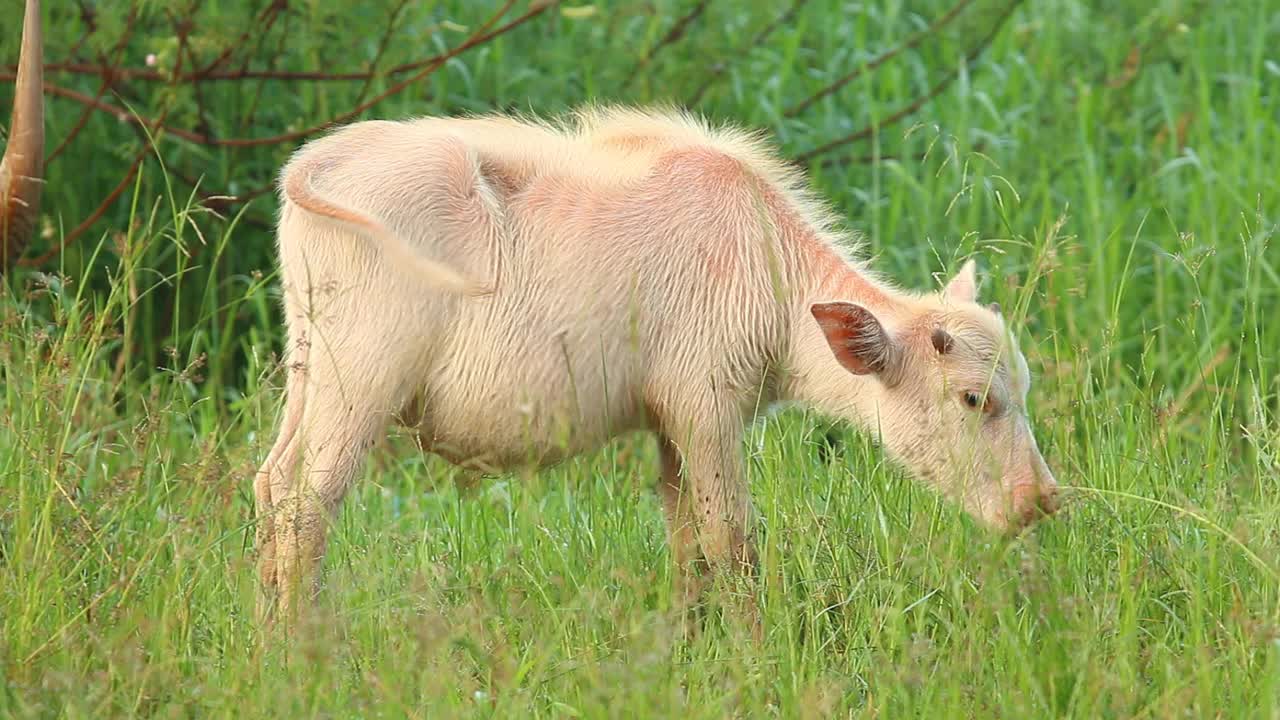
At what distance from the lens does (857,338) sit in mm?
4504

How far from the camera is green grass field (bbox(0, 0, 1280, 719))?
12.2 ft

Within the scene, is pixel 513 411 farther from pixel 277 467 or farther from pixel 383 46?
pixel 383 46

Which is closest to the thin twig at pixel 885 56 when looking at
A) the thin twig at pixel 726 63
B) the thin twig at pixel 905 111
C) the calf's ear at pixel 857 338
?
the thin twig at pixel 905 111

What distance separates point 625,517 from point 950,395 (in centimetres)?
91

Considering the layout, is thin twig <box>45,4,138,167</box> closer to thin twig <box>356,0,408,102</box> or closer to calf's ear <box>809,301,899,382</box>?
thin twig <box>356,0,408,102</box>

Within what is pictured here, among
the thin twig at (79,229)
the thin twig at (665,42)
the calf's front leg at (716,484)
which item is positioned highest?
the thin twig at (665,42)

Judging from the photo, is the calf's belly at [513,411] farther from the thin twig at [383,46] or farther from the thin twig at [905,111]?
the thin twig at [905,111]

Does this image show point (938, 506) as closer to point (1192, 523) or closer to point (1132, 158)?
point (1192, 523)

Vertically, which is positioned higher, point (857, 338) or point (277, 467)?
point (857, 338)

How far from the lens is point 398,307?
14.4 feet

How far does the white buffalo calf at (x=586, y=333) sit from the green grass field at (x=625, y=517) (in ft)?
0.51

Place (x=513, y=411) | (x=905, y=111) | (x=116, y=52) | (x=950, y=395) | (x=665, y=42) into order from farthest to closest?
(x=905, y=111) → (x=665, y=42) → (x=116, y=52) → (x=950, y=395) → (x=513, y=411)

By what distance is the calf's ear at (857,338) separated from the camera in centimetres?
443

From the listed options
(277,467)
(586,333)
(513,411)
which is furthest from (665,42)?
(277,467)
